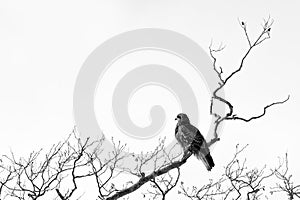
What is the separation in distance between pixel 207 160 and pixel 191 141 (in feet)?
2.49

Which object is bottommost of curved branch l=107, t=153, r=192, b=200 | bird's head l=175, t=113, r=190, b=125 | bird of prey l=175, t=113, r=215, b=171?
curved branch l=107, t=153, r=192, b=200

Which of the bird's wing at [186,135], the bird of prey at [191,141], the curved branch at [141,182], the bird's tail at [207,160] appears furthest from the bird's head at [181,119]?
the curved branch at [141,182]

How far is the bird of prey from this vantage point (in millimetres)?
11398

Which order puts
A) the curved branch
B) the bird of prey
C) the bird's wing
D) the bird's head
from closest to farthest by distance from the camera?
the curved branch, the bird of prey, the bird's wing, the bird's head

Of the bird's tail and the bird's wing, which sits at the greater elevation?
the bird's wing

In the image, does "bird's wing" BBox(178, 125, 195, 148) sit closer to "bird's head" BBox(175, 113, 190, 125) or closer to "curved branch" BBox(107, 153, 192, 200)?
"bird's head" BBox(175, 113, 190, 125)

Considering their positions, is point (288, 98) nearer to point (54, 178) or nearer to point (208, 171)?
point (208, 171)

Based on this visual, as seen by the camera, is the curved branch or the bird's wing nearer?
the curved branch

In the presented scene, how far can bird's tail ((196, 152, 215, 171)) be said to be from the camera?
1142cm

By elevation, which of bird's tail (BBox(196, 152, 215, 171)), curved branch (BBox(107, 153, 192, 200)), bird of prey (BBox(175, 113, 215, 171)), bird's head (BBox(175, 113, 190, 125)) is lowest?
curved branch (BBox(107, 153, 192, 200))

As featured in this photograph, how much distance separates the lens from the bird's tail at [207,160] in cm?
1142

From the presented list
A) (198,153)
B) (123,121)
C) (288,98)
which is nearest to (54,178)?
(198,153)

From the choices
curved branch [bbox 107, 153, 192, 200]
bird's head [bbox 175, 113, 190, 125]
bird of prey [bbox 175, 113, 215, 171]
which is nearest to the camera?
curved branch [bbox 107, 153, 192, 200]

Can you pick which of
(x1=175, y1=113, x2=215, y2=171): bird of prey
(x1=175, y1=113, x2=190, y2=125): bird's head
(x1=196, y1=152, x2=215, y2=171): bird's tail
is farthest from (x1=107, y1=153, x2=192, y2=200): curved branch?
(x1=175, y1=113, x2=190, y2=125): bird's head
